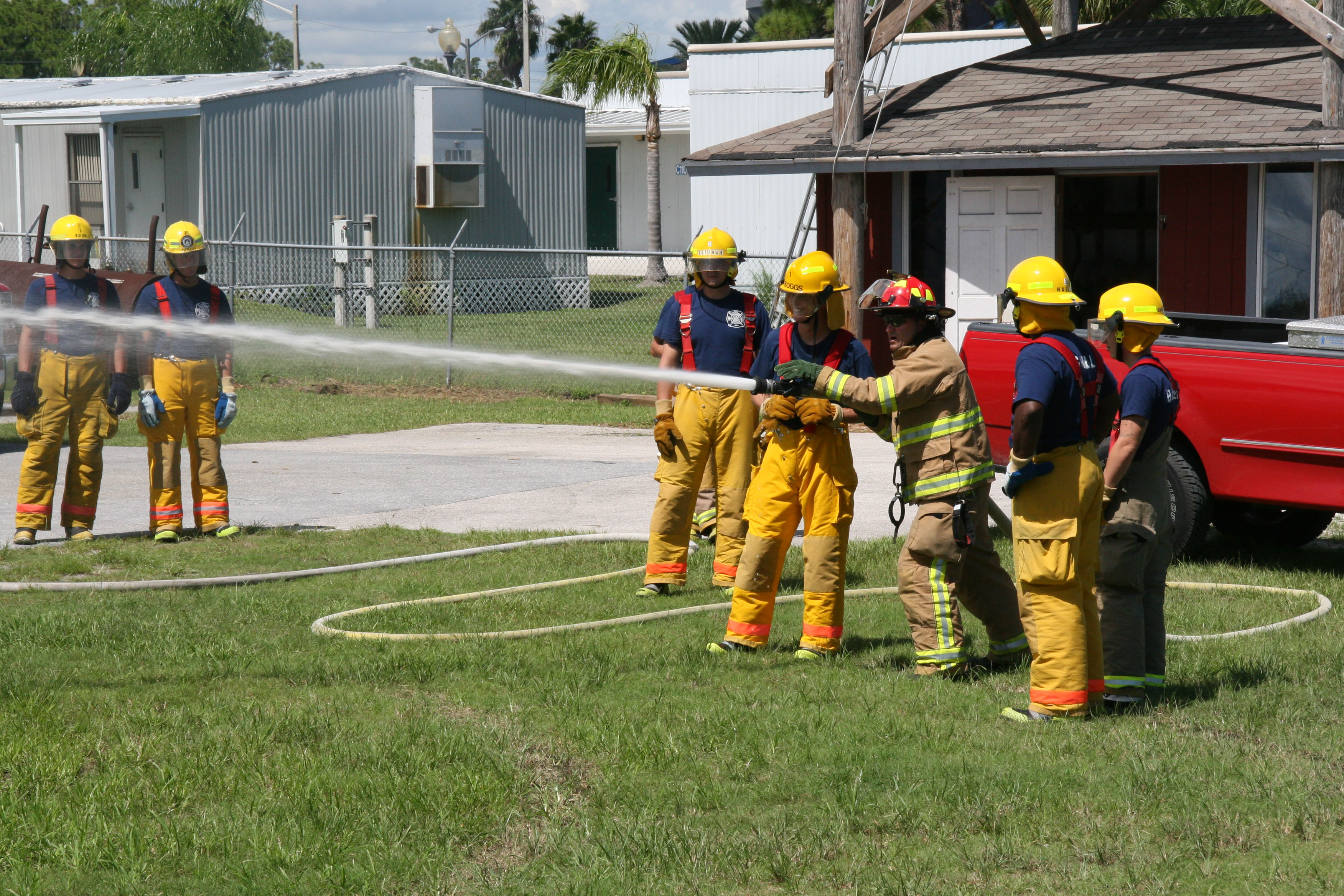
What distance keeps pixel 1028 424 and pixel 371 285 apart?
57.5 ft

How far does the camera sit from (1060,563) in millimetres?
5223

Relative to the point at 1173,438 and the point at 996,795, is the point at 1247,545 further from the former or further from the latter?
the point at 996,795

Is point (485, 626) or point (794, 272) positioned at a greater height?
point (794, 272)

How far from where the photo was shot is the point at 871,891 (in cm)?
386

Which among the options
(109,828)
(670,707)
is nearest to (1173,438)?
(670,707)

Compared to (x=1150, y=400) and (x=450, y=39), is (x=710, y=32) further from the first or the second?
A: (x=1150, y=400)

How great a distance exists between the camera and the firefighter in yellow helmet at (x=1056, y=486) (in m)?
5.21

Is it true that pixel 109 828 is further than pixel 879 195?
No

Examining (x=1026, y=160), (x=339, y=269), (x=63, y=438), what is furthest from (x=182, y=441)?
(x=339, y=269)

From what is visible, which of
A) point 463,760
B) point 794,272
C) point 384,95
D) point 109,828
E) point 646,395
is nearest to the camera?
point 109,828

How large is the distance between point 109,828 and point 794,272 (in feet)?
11.3

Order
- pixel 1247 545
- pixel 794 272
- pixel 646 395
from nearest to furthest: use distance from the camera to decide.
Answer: pixel 794 272 → pixel 1247 545 → pixel 646 395

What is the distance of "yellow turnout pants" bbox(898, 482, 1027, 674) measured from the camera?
5836 mm

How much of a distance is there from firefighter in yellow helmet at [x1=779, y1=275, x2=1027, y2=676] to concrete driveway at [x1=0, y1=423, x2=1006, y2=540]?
3.26 metres
